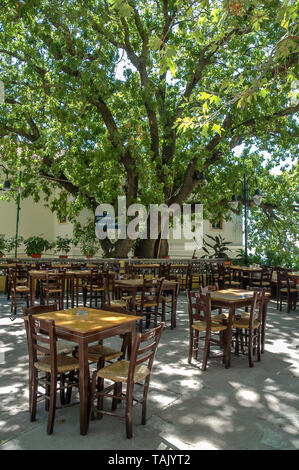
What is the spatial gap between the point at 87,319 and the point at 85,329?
52 centimetres

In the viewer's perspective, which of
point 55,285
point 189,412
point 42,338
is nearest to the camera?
point 42,338

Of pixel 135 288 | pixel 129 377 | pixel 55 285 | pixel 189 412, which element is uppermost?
pixel 135 288

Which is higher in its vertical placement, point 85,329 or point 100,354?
point 85,329

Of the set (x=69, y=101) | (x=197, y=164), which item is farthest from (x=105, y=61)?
(x=197, y=164)

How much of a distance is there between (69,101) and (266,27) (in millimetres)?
7149

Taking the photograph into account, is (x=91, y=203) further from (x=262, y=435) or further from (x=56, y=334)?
(x=262, y=435)

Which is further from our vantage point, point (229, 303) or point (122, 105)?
point (122, 105)

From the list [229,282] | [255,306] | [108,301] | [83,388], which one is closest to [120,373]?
[83,388]

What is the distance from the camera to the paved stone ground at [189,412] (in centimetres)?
309

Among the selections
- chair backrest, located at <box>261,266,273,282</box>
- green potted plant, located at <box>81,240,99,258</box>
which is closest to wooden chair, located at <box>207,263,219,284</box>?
chair backrest, located at <box>261,266,273,282</box>

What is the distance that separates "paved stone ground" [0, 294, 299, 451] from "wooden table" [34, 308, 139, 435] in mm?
339

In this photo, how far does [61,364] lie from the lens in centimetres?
367

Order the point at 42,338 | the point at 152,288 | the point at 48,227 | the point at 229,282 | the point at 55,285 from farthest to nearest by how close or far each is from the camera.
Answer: the point at 48,227, the point at 229,282, the point at 55,285, the point at 152,288, the point at 42,338

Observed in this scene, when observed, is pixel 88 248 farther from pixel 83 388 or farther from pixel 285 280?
pixel 83 388
